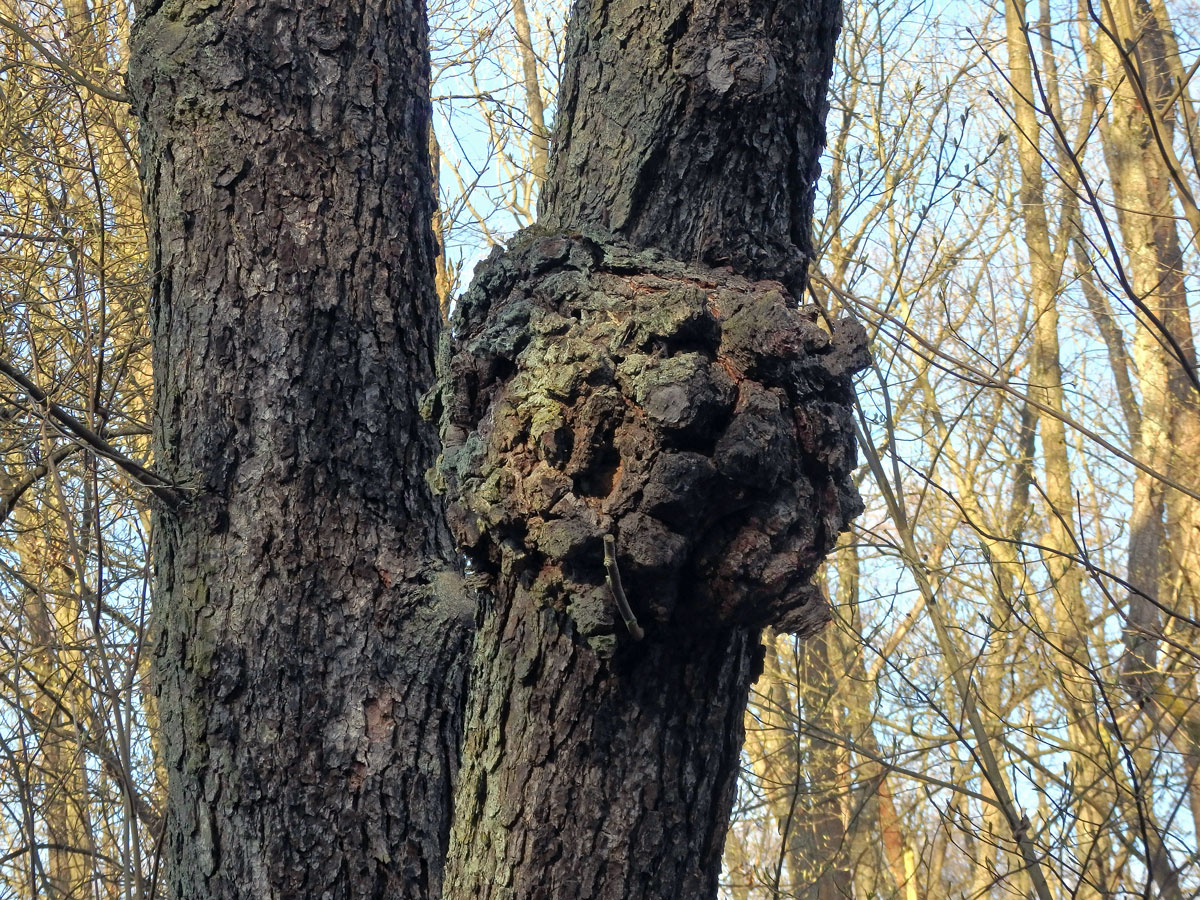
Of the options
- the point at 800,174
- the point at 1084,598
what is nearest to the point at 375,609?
the point at 800,174

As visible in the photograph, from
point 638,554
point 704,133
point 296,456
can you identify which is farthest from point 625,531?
point 296,456

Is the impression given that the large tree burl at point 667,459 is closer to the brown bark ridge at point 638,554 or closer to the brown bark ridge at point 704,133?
the brown bark ridge at point 638,554

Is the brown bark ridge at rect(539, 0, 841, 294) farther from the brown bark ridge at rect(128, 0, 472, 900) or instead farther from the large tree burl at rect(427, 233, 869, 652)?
the brown bark ridge at rect(128, 0, 472, 900)

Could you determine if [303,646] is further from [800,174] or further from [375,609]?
[800,174]

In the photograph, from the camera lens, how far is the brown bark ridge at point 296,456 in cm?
190

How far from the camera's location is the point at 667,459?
1.25m

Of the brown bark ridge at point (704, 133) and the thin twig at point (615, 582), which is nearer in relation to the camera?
the thin twig at point (615, 582)

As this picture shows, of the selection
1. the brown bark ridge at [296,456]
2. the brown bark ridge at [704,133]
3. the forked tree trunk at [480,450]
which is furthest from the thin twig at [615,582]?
the brown bark ridge at [296,456]

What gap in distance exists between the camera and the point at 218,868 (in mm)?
1871

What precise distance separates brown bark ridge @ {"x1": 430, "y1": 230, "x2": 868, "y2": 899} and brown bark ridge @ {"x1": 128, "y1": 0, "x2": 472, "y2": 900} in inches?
22.7

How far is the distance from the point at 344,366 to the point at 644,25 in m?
0.91

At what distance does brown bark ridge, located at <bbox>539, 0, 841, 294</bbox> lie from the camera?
1.58m

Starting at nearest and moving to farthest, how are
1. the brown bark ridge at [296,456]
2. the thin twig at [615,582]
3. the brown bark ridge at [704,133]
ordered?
1. the thin twig at [615,582]
2. the brown bark ridge at [704,133]
3. the brown bark ridge at [296,456]

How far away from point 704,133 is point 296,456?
1013 mm
